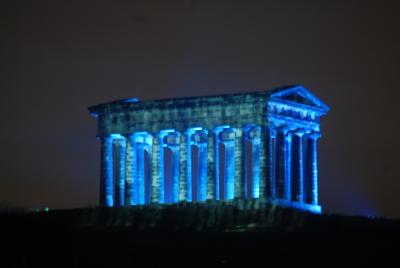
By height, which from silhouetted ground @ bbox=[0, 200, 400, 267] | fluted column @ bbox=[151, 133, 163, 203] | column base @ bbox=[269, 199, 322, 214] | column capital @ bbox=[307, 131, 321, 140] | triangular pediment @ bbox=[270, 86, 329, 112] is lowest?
silhouetted ground @ bbox=[0, 200, 400, 267]

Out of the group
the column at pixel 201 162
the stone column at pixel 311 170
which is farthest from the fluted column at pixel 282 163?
the column at pixel 201 162

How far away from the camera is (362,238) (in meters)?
123

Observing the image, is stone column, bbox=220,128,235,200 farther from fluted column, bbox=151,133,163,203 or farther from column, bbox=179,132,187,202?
fluted column, bbox=151,133,163,203

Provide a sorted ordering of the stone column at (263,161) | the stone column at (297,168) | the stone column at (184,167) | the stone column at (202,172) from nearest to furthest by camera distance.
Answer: the stone column at (263,161) < the stone column at (297,168) < the stone column at (184,167) < the stone column at (202,172)

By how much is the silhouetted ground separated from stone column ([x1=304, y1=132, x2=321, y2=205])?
9.50m

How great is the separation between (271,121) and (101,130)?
19.3 meters

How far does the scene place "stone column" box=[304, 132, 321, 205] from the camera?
14562 centimetres

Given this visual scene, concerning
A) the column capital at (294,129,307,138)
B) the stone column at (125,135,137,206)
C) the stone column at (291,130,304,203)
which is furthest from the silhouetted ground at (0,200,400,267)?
the column capital at (294,129,307,138)

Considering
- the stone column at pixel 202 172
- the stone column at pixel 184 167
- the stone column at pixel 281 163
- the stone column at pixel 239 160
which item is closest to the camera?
the stone column at pixel 239 160

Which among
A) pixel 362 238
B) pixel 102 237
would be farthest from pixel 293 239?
Answer: pixel 102 237

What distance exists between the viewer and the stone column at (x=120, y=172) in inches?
5807

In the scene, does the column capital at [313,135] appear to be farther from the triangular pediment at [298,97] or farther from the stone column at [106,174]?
the stone column at [106,174]

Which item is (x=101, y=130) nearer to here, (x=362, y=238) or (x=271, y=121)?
(x=271, y=121)

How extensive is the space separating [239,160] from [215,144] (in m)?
3.09
